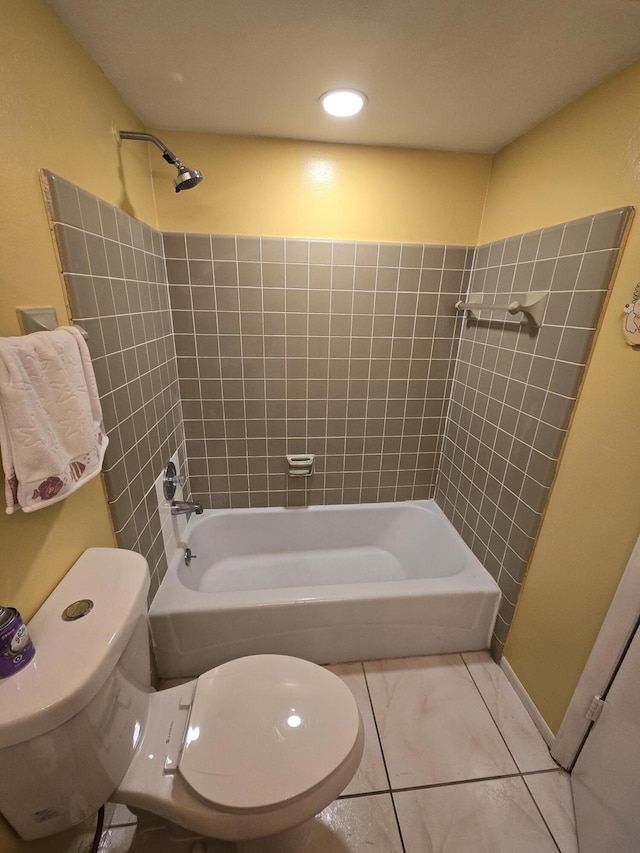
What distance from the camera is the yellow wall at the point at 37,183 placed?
27.3 inches

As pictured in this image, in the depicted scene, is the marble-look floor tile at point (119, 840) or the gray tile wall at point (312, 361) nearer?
the marble-look floor tile at point (119, 840)

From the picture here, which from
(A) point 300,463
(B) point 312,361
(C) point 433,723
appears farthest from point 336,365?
(C) point 433,723

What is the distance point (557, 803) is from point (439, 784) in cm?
36

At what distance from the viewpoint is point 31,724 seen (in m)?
0.59

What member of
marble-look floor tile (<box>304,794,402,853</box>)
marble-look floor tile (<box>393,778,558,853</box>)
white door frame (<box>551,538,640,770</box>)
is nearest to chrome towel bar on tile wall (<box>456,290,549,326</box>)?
white door frame (<box>551,538,640,770</box>)

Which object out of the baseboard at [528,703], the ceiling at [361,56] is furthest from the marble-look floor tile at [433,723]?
the ceiling at [361,56]

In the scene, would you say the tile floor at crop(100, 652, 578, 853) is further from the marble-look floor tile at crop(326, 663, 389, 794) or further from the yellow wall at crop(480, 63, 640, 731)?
the yellow wall at crop(480, 63, 640, 731)

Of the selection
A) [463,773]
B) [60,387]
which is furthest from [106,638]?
[463,773]

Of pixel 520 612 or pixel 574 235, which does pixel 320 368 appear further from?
pixel 520 612

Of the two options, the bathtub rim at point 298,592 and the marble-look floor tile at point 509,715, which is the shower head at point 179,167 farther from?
the marble-look floor tile at point 509,715

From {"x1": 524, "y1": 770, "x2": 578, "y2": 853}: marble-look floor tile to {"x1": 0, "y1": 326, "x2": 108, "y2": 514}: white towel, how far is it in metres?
1.66

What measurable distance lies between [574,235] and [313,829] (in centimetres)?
198

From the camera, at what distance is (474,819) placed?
3.46 feet

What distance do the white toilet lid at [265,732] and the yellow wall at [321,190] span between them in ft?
5.57
